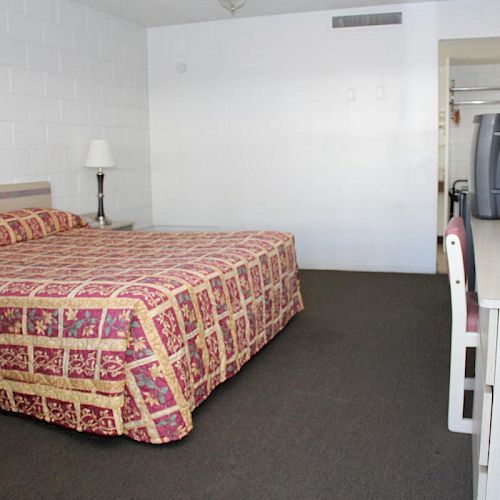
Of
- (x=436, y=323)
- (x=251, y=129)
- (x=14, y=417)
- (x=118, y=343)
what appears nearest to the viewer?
(x=118, y=343)

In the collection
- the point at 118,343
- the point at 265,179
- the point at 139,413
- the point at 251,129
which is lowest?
the point at 139,413

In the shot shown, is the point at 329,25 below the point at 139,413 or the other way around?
the other way around

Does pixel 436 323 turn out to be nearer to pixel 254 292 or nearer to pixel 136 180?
pixel 254 292

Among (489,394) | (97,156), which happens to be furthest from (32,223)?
(489,394)

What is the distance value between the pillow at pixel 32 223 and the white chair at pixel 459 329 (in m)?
2.64

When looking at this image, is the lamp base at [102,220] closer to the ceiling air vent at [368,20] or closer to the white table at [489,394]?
the ceiling air vent at [368,20]

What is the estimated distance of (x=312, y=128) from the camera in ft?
19.2

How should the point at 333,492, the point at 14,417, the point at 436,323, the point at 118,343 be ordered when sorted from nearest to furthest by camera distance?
1. the point at 333,492
2. the point at 118,343
3. the point at 14,417
4. the point at 436,323

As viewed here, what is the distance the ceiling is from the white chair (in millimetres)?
3413

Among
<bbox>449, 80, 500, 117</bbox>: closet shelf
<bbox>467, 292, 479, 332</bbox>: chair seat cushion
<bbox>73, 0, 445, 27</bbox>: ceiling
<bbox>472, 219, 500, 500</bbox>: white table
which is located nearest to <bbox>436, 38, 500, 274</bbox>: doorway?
<bbox>449, 80, 500, 117</bbox>: closet shelf

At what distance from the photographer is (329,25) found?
564cm

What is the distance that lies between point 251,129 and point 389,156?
133 centimetres

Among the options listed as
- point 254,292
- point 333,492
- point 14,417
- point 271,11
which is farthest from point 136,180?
point 333,492

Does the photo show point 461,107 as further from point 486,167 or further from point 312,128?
point 486,167
